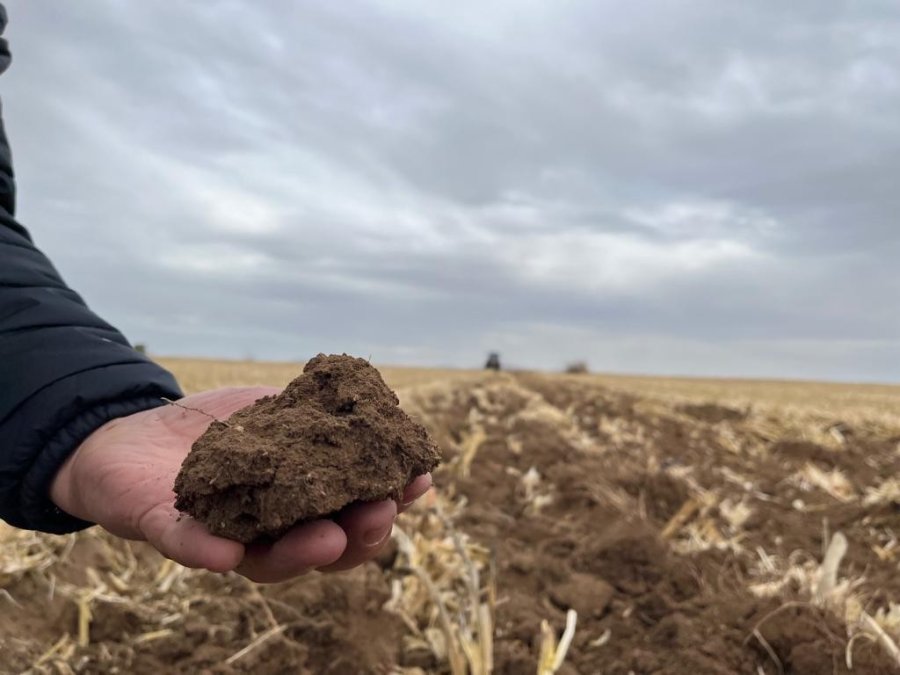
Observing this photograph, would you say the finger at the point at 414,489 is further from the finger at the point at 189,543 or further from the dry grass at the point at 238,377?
the dry grass at the point at 238,377

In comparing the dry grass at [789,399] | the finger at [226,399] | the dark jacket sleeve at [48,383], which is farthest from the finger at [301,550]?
the dry grass at [789,399]

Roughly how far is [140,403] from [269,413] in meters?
0.62

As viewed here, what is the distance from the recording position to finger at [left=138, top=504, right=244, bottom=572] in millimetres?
1566

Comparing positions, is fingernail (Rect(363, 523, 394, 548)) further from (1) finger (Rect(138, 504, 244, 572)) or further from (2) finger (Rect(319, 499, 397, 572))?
(1) finger (Rect(138, 504, 244, 572))

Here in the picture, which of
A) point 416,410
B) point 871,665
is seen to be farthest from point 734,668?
point 416,410

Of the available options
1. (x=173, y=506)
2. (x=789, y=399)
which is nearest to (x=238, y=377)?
(x=789, y=399)

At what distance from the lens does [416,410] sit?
30.5 feet

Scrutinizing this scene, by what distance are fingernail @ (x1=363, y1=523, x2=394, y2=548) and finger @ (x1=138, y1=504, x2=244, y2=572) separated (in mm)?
265

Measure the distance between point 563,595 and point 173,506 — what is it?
2.11 meters

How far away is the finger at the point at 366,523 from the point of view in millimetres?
1692

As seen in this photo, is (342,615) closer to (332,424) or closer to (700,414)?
(332,424)

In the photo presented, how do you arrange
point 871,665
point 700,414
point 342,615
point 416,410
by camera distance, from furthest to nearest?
point 700,414 < point 416,410 < point 342,615 < point 871,665

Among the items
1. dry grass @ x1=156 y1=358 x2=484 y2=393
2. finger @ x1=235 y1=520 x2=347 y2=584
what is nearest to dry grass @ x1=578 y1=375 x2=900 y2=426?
dry grass @ x1=156 y1=358 x2=484 y2=393

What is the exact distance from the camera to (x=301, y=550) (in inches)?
62.3
